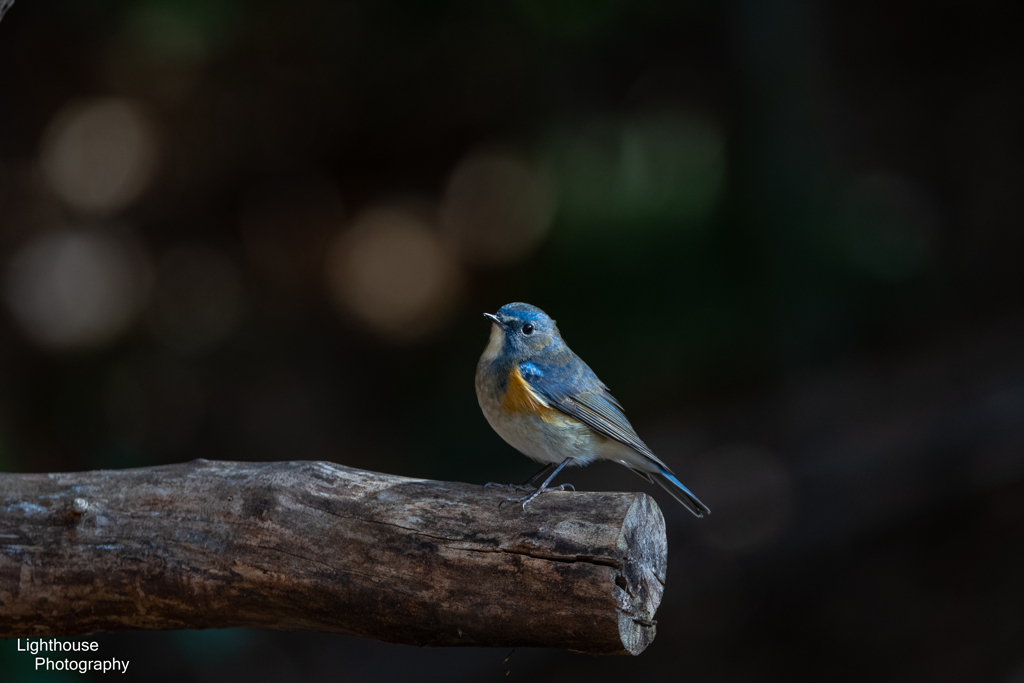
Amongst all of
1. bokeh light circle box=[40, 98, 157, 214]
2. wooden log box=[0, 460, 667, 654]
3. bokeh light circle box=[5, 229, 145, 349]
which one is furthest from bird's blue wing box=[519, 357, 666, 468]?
bokeh light circle box=[40, 98, 157, 214]

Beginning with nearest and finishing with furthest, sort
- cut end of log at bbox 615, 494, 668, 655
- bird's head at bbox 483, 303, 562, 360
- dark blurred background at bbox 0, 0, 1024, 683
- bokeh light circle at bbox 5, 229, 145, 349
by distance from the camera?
1. cut end of log at bbox 615, 494, 668, 655
2. bird's head at bbox 483, 303, 562, 360
3. dark blurred background at bbox 0, 0, 1024, 683
4. bokeh light circle at bbox 5, 229, 145, 349

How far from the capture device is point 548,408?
262 cm

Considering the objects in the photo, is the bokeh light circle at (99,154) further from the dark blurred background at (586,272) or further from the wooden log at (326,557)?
the wooden log at (326,557)

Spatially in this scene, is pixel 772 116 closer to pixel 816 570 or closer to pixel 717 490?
pixel 717 490

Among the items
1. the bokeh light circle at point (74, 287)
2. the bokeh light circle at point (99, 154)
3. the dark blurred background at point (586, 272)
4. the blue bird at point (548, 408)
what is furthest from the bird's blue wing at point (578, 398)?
the bokeh light circle at point (99, 154)

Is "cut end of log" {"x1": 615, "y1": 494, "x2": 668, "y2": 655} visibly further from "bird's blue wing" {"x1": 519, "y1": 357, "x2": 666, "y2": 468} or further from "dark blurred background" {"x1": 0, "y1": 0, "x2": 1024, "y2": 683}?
"dark blurred background" {"x1": 0, "y1": 0, "x2": 1024, "y2": 683}

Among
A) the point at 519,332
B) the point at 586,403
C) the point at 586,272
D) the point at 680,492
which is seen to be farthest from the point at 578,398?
the point at 586,272

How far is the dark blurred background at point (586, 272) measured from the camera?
4.80m

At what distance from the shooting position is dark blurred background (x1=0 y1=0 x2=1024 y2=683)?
4805 millimetres

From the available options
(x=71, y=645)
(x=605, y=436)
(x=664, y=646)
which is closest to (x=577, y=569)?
(x=605, y=436)

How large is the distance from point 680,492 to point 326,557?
132 cm

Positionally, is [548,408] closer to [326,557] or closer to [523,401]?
[523,401]

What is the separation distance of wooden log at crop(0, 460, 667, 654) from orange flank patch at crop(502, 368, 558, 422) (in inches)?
19.4

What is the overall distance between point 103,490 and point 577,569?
1.35m
